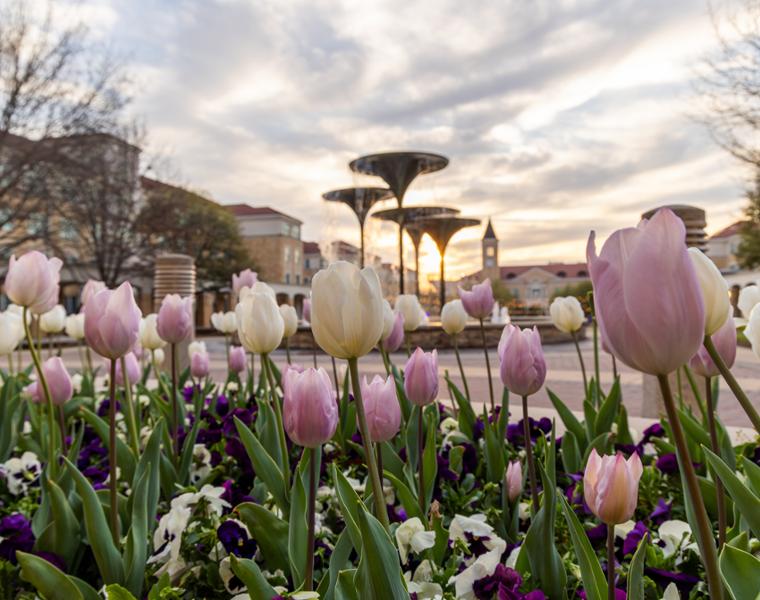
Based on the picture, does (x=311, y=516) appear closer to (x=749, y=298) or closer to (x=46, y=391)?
(x=46, y=391)

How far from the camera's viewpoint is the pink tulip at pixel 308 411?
117 centimetres

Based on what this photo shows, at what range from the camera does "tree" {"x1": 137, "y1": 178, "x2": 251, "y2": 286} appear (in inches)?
1182

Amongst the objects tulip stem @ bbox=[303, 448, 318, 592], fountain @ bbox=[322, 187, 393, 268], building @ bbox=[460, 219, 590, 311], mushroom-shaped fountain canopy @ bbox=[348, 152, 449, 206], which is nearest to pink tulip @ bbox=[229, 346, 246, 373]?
tulip stem @ bbox=[303, 448, 318, 592]

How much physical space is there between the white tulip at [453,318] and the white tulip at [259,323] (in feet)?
4.15

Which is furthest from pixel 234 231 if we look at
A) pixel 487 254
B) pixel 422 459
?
pixel 487 254

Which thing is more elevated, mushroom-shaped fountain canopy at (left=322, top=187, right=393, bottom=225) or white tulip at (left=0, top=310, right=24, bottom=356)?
mushroom-shaped fountain canopy at (left=322, top=187, right=393, bottom=225)

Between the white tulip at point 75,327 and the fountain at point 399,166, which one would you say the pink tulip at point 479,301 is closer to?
the white tulip at point 75,327

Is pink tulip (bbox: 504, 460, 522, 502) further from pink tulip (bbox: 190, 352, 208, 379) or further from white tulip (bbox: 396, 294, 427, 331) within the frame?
pink tulip (bbox: 190, 352, 208, 379)

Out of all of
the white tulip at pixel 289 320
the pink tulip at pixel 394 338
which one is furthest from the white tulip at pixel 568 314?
the white tulip at pixel 289 320

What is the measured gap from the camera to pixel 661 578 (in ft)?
4.64

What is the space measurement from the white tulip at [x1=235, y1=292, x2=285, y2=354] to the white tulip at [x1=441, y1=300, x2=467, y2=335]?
1265 millimetres

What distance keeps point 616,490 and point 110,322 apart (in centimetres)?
122

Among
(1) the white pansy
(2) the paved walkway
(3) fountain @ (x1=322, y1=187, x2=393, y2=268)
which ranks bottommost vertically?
(2) the paved walkway

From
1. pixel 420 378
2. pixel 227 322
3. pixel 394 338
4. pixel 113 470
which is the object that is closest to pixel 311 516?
pixel 420 378
